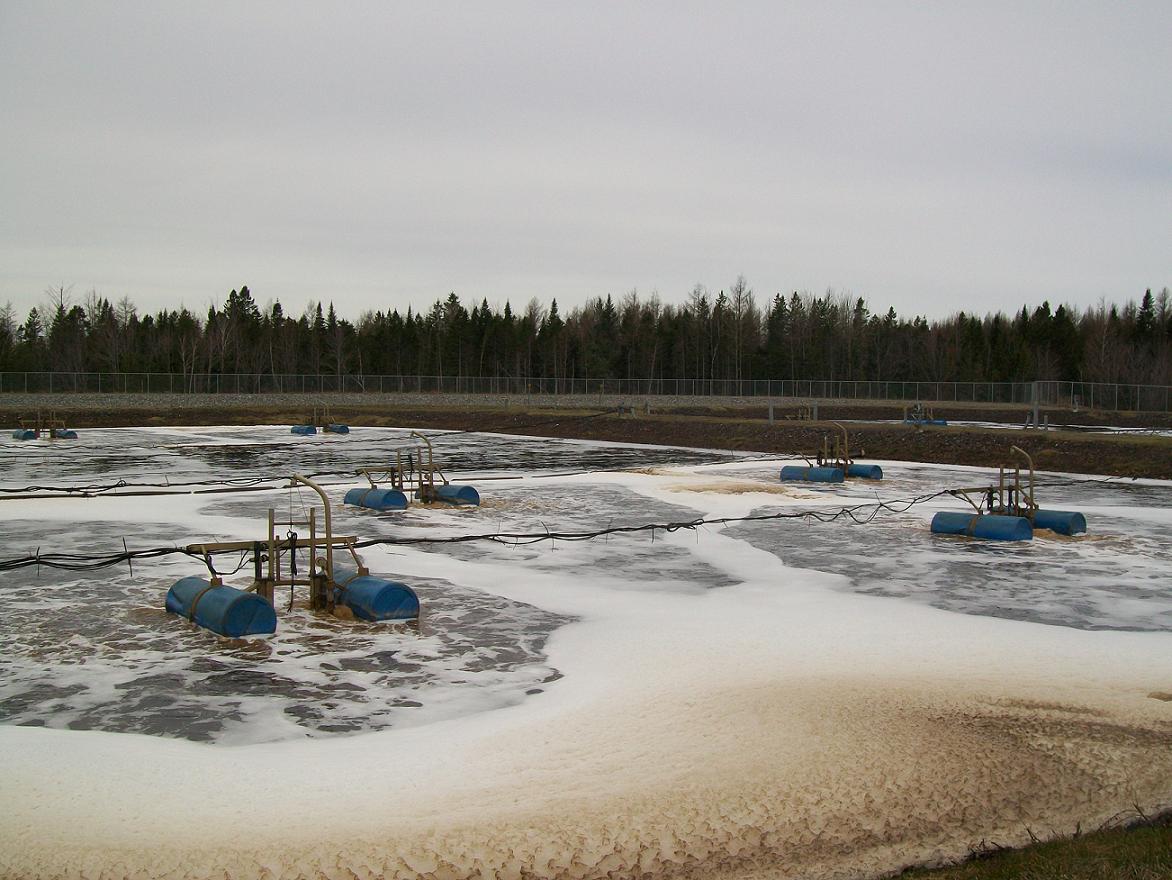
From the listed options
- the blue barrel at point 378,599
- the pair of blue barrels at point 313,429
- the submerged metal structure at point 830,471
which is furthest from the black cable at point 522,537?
the pair of blue barrels at point 313,429

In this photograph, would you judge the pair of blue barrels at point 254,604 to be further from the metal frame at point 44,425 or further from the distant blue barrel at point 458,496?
the metal frame at point 44,425

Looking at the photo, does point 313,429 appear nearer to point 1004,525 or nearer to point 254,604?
point 1004,525

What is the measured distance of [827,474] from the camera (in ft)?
82.5

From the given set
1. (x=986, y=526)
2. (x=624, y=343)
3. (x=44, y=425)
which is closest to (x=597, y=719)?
(x=986, y=526)

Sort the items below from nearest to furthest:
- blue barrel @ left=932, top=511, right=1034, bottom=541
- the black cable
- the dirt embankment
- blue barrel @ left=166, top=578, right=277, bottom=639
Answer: blue barrel @ left=166, top=578, right=277, bottom=639, the black cable, blue barrel @ left=932, top=511, right=1034, bottom=541, the dirt embankment

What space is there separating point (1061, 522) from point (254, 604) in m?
12.5

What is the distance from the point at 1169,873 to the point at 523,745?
13.0ft

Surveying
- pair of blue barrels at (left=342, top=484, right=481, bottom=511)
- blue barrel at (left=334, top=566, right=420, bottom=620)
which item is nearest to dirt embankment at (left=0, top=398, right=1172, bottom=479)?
pair of blue barrels at (left=342, top=484, right=481, bottom=511)

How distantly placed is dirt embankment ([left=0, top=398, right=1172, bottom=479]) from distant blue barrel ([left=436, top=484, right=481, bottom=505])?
10915 mm

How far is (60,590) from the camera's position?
40.3 feet

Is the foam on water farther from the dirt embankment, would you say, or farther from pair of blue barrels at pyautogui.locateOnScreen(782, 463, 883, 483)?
the dirt embankment

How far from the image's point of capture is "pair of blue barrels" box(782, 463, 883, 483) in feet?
82.4

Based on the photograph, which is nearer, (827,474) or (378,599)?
(378,599)

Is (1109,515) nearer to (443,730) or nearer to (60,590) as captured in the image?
(443,730)
